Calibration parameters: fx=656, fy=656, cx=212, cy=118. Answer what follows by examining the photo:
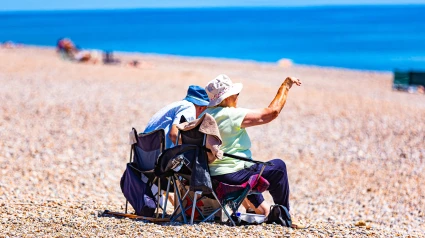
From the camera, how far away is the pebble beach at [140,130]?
5.22 m

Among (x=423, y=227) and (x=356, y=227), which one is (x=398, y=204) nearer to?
(x=423, y=227)

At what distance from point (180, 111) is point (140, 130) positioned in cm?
548

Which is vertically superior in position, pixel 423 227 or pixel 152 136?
pixel 152 136

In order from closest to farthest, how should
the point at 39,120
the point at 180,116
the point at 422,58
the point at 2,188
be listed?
the point at 180,116
the point at 2,188
the point at 39,120
the point at 422,58

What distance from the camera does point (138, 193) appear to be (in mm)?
5426

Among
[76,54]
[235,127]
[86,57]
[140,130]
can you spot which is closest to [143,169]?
[235,127]

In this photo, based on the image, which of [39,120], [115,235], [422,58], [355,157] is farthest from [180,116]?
[422,58]

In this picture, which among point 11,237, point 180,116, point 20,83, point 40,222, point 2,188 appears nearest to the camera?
point 11,237

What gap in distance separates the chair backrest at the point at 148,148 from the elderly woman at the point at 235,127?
444 millimetres

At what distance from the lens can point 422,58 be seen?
42.5 metres

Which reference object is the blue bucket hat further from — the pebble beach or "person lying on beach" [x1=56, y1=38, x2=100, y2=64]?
"person lying on beach" [x1=56, y1=38, x2=100, y2=64]

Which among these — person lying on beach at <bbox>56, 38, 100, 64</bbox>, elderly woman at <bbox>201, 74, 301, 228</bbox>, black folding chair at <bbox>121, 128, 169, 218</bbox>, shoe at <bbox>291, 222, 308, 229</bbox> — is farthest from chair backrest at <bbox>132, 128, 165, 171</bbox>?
person lying on beach at <bbox>56, 38, 100, 64</bbox>

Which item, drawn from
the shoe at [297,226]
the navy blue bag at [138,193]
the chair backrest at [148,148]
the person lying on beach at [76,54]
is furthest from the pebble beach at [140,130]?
the person lying on beach at [76,54]

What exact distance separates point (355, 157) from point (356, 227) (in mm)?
4385
